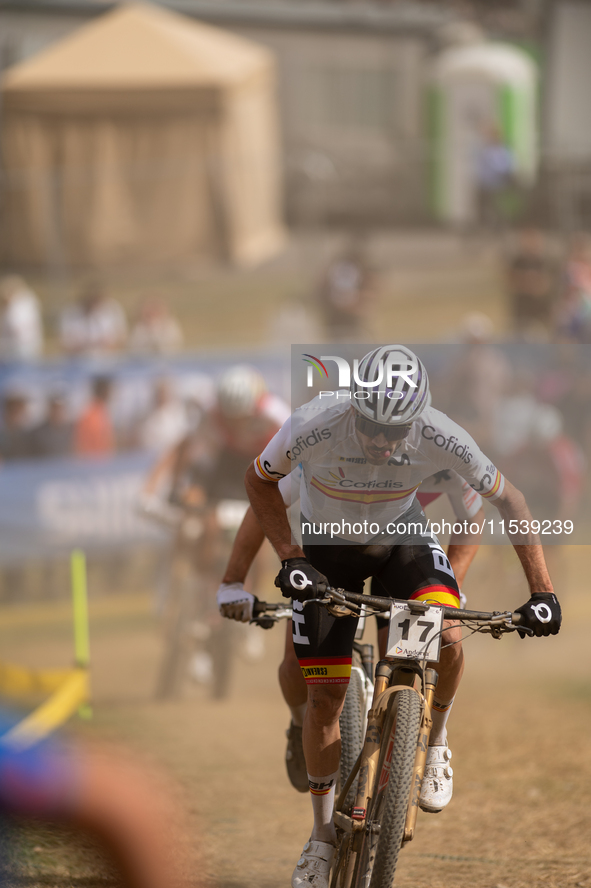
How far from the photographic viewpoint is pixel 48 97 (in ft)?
53.9

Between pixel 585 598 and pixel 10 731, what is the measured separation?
740 centimetres

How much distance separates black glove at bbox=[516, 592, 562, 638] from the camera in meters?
4.08

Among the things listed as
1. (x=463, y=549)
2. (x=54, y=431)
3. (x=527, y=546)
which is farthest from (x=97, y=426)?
(x=527, y=546)

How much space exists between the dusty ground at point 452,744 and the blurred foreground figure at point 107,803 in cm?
16

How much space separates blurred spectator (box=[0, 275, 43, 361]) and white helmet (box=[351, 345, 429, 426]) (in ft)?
29.9

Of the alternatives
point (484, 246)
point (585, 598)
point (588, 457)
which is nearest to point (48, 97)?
point (484, 246)

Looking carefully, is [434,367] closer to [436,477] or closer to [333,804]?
→ [436,477]

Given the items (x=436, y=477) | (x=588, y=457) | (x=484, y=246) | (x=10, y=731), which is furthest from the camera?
(x=484, y=246)

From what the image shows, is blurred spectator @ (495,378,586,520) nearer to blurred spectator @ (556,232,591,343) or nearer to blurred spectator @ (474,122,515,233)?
blurred spectator @ (556,232,591,343)

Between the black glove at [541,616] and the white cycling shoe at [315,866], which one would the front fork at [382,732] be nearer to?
the white cycling shoe at [315,866]

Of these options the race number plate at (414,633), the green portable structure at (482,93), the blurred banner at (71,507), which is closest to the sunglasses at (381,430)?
the race number plate at (414,633)

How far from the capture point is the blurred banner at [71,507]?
37.9ft

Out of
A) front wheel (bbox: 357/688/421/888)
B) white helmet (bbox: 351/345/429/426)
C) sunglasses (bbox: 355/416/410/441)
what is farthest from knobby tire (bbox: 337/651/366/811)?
white helmet (bbox: 351/345/429/426)

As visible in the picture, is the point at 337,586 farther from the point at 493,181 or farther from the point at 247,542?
the point at 493,181
